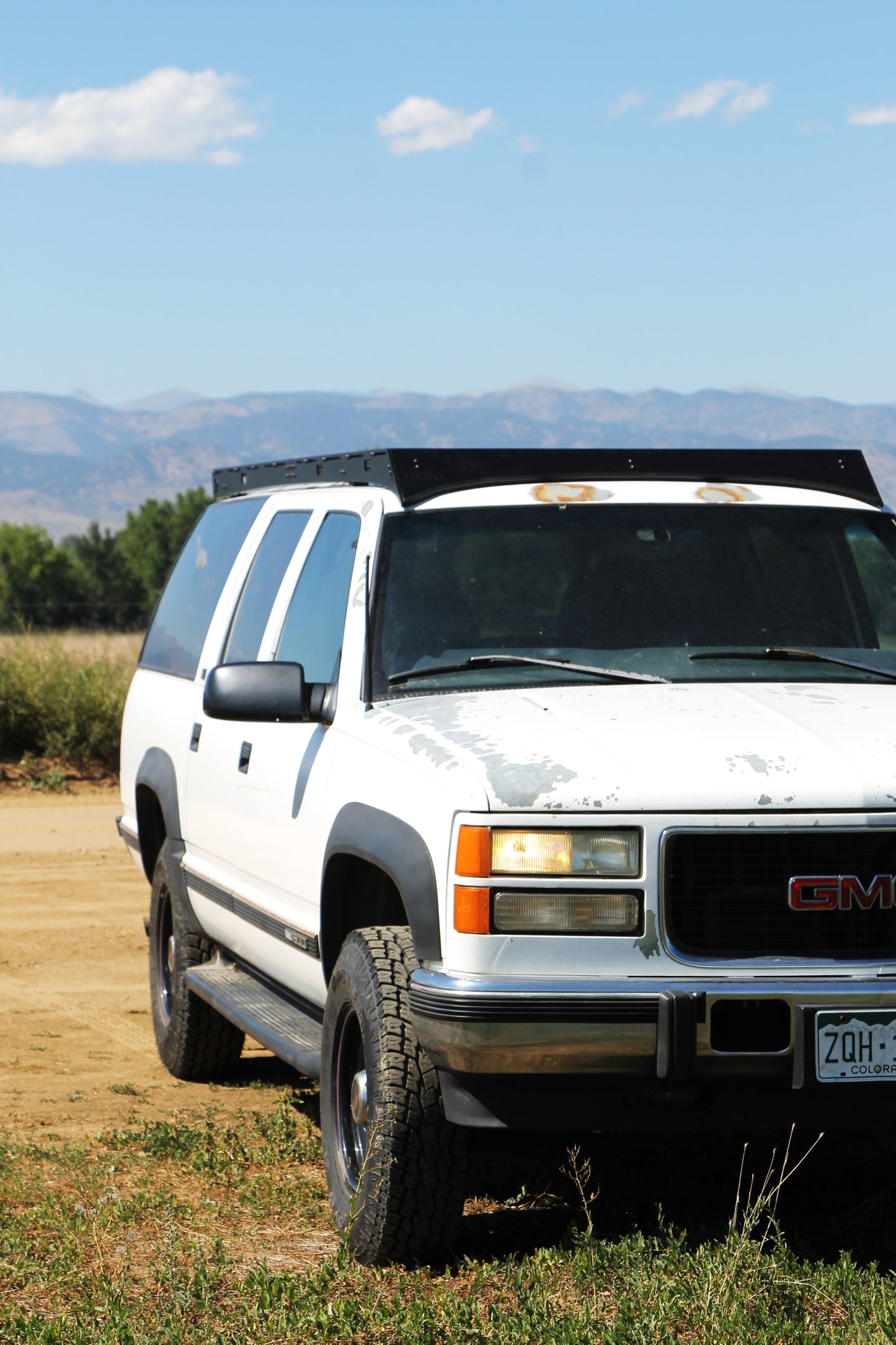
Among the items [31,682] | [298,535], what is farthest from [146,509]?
[298,535]

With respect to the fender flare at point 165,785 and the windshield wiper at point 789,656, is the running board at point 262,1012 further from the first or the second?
the windshield wiper at point 789,656

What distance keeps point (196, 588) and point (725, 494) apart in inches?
105

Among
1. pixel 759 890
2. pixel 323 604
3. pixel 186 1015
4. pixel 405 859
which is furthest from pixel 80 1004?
pixel 759 890

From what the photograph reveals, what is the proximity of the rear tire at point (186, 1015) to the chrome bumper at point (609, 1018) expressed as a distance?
3.05 metres

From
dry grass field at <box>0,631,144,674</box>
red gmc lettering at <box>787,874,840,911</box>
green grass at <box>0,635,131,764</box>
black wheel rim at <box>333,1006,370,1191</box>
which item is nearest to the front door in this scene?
black wheel rim at <box>333,1006,370,1191</box>

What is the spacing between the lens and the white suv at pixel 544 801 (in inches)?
150

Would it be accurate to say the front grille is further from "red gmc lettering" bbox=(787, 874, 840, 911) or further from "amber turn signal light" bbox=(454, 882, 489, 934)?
"amber turn signal light" bbox=(454, 882, 489, 934)

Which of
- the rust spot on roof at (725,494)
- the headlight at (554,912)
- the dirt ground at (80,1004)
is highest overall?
the rust spot on roof at (725,494)

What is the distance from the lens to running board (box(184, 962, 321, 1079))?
507 centimetres

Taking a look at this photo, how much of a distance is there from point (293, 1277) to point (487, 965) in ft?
3.39

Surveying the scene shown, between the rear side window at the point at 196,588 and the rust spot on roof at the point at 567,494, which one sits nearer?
the rust spot on roof at the point at 567,494

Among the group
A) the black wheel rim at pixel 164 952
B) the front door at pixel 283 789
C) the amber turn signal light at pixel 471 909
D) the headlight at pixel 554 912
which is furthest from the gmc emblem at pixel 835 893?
the black wheel rim at pixel 164 952

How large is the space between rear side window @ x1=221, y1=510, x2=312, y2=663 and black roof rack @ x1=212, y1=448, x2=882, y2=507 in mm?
222

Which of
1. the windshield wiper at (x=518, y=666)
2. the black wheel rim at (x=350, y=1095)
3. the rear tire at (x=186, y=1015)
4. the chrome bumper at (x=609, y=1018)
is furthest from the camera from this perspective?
the rear tire at (x=186, y=1015)
